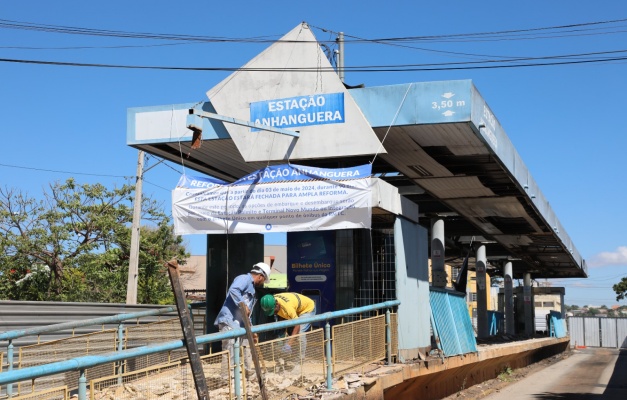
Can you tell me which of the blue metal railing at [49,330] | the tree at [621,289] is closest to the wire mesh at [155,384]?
the blue metal railing at [49,330]

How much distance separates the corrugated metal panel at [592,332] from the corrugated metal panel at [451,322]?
47325 mm

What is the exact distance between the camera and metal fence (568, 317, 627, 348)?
2291 inches

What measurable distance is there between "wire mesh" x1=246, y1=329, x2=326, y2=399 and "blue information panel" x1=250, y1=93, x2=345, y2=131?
4880 millimetres

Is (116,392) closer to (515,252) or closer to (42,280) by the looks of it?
(42,280)

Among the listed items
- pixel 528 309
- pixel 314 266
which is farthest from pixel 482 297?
pixel 314 266

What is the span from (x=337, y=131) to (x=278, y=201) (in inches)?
70.1

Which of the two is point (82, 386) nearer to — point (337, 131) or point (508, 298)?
point (337, 131)

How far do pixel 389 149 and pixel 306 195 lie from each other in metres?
3.12

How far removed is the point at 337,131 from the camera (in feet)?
43.4

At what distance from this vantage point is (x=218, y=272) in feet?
47.4

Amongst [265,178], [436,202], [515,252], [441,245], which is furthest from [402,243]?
[515,252]

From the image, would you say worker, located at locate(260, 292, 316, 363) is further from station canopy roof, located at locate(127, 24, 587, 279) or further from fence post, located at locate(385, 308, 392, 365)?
station canopy roof, located at locate(127, 24, 587, 279)

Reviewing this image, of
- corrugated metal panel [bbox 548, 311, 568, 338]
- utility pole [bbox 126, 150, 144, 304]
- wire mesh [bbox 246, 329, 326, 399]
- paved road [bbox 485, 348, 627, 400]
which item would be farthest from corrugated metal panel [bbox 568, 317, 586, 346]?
wire mesh [bbox 246, 329, 326, 399]

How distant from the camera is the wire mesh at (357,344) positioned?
397 inches
